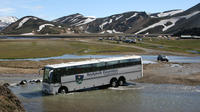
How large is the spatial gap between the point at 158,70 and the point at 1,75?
2817 cm

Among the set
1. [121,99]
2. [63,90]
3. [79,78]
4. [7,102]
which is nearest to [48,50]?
[79,78]

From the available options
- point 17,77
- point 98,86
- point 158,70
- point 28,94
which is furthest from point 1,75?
point 158,70

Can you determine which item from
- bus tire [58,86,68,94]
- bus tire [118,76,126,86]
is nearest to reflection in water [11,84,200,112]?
bus tire [58,86,68,94]

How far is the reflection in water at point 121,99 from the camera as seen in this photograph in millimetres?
28044

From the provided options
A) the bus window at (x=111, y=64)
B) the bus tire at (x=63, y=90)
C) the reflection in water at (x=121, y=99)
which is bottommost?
the reflection in water at (x=121, y=99)

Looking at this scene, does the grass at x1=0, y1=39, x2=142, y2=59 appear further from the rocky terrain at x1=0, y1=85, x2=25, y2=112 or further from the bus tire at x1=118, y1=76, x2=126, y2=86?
the rocky terrain at x1=0, y1=85, x2=25, y2=112

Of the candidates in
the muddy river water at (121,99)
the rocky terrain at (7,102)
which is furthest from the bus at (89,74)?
the rocky terrain at (7,102)

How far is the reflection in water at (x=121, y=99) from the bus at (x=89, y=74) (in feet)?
3.65

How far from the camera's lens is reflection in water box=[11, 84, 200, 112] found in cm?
2804

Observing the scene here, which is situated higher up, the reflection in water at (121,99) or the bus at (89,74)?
the bus at (89,74)

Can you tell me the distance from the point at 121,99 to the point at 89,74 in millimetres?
7122

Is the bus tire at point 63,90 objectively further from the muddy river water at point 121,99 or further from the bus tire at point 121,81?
the bus tire at point 121,81

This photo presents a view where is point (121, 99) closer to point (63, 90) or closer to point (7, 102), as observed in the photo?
point (63, 90)

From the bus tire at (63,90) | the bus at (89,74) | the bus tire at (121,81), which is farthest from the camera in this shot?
the bus tire at (121,81)
